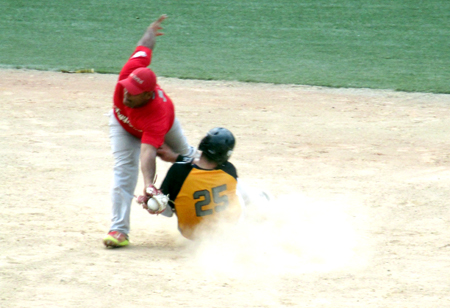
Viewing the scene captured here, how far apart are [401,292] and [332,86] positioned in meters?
7.70

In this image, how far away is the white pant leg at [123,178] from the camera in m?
5.06

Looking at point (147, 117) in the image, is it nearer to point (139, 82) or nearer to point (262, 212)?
point (139, 82)

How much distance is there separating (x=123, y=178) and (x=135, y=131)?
0.40 m

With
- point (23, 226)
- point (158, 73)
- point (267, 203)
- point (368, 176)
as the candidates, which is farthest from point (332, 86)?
point (23, 226)

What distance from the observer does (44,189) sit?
6.42 meters

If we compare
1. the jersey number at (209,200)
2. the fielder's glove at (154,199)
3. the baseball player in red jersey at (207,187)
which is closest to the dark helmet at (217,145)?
the baseball player in red jersey at (207,187)

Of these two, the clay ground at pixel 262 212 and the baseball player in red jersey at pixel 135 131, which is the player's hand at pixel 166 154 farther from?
the clay ground at pixel 262 212

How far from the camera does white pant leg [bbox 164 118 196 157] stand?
17.6 feet

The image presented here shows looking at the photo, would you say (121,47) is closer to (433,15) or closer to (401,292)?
(433,15)

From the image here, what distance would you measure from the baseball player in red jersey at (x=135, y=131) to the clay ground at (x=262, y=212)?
15.1 inches

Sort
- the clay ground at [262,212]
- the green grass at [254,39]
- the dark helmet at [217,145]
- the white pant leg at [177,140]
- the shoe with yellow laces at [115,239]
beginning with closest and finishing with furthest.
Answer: the clay ground at [262,212] → the dark helmet at [217,145] → the shoe with yellow laces at [115,239] → the white pant leg at [177,140] → the green grass at [254,39]

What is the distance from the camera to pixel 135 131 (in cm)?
511

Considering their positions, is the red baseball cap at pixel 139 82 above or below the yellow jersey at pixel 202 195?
above

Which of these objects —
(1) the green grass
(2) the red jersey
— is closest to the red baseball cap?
(2) the red jersey
